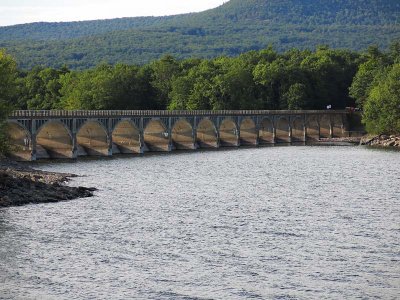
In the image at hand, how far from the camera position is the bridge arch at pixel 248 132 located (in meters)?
167

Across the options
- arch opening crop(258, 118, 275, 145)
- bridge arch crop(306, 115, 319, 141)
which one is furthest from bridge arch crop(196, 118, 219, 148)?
bridge arch crop(306, 115, 319, 141)

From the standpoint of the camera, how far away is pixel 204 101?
619 ft

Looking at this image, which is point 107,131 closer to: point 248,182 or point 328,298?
point 248,182

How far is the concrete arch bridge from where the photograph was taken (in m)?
119

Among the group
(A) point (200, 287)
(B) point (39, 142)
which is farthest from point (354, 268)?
(B) point (39, 142)

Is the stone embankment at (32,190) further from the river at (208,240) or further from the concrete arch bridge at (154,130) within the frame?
the concrete arch bridge at (154,130)

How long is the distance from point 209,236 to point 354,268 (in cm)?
1302

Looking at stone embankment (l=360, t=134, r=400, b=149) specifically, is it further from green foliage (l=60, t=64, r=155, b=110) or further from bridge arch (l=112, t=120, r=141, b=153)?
green foliage (l=60, t=64, r=155, b=110)

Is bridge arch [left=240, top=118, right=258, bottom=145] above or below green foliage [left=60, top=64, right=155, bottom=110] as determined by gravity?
below

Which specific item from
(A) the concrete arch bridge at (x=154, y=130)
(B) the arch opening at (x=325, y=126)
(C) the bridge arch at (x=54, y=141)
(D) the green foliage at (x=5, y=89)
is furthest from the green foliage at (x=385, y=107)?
(D) the green foliage at (x=5, y=89)

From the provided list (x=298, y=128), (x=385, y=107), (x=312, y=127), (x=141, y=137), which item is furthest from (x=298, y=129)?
(x=141, y=137)

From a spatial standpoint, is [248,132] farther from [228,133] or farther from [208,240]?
[208,240]

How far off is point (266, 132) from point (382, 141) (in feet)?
77.6

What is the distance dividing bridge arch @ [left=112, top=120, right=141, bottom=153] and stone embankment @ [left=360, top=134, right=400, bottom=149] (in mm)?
45301
